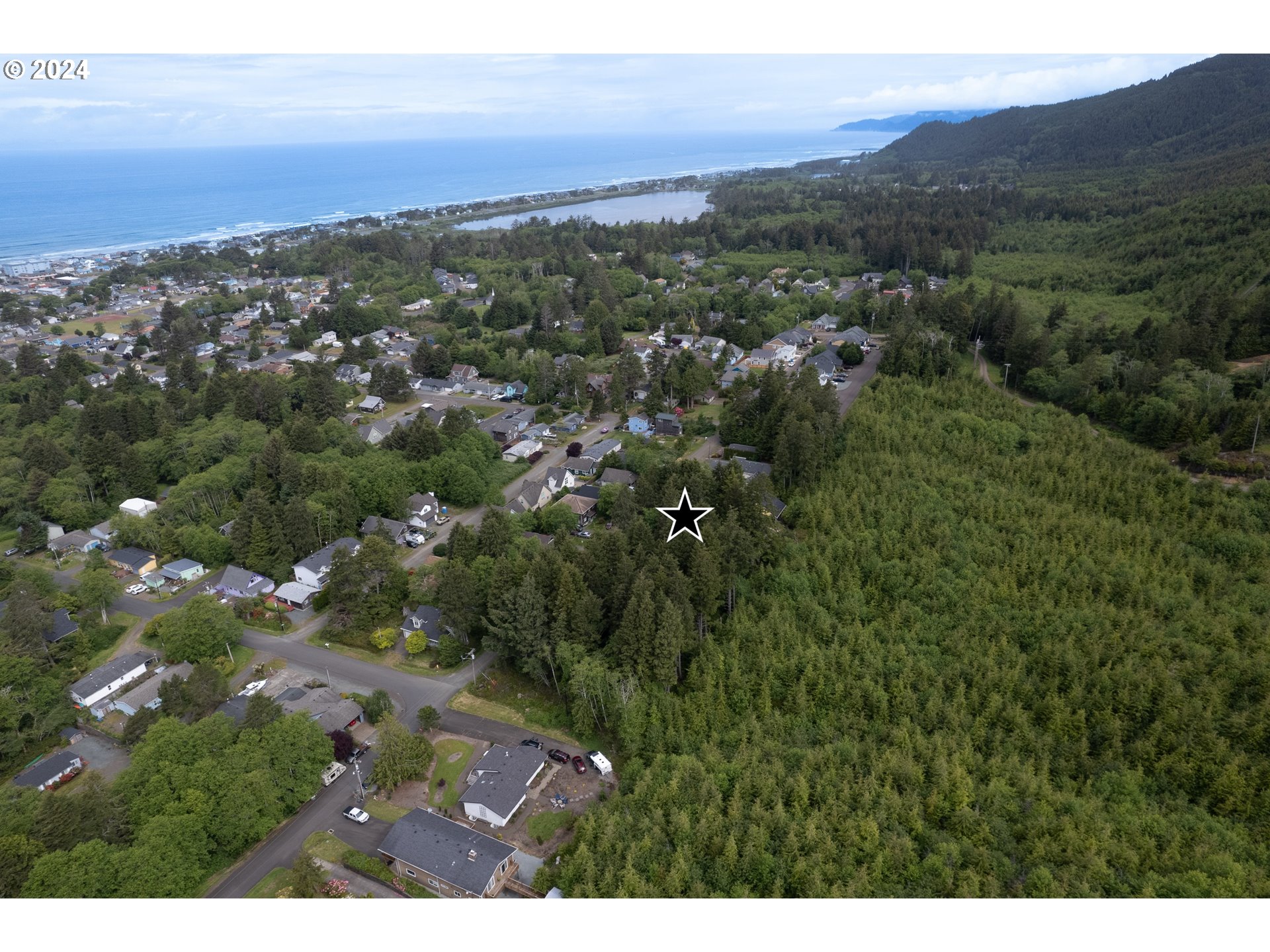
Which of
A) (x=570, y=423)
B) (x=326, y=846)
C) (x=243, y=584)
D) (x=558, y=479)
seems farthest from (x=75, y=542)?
(x=570, y=423)

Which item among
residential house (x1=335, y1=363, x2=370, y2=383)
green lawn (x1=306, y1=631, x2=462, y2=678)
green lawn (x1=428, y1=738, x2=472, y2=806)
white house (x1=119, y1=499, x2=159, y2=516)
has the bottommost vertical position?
green lawn (x1=428, y1=738, x2=472, y2=806)

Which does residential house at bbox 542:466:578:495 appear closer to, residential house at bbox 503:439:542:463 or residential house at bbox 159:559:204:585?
residential house at bbox 503:439:542:463

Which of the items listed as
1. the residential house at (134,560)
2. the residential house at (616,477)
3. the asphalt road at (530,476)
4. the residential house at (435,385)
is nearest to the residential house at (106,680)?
the residential house at (134,560)

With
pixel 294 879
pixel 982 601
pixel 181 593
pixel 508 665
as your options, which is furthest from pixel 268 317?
pixel 982 601

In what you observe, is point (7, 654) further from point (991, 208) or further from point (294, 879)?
point (991, 208)

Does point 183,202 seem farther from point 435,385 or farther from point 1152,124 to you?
point 1152,124

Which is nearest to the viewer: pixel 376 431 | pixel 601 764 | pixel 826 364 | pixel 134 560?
pixel 601 764

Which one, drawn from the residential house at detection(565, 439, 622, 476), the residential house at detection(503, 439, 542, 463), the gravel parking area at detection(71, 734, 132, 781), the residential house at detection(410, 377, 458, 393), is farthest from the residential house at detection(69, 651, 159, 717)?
the residential house at detection(410, 377, 458, 393)
